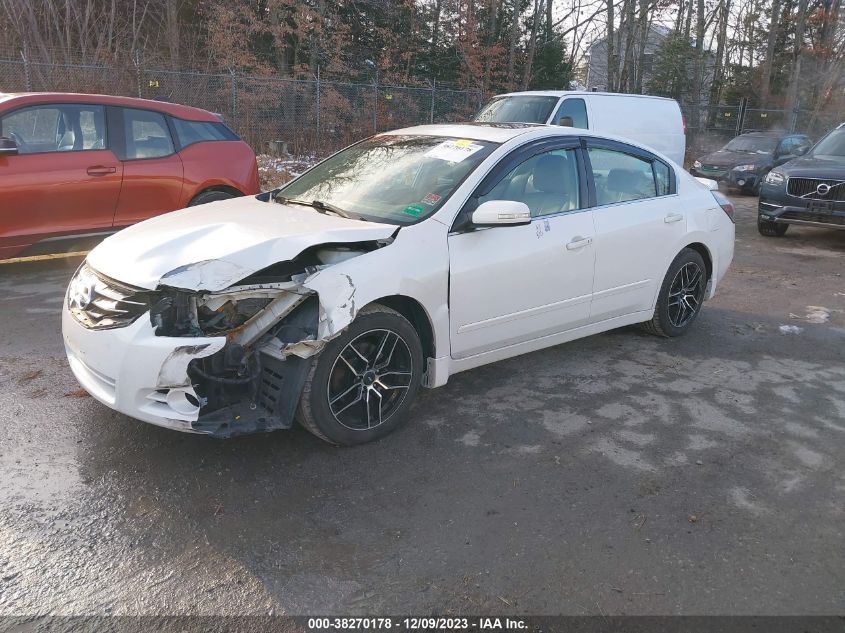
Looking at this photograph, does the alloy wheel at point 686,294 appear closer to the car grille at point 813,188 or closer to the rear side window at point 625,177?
the rear side window at point 625,177

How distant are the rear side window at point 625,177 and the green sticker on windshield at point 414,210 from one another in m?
1.43

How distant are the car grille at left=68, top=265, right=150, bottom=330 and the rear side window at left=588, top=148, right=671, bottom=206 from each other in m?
3.03

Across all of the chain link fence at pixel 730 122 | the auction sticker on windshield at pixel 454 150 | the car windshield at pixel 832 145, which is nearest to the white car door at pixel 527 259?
the auction sticker on windshield at pixel 454 150

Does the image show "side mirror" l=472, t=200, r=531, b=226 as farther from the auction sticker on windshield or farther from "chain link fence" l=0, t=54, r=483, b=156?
"chain link fence" l=0, t=54, r=483, b=156

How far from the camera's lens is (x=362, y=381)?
142 inches

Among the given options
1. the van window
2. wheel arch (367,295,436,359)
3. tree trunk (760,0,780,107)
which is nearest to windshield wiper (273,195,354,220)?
wheel arch (367,295,436,359)

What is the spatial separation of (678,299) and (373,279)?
9.97 feet

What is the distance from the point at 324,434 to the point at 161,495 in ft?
2.66

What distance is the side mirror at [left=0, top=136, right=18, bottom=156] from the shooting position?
607 centimetres

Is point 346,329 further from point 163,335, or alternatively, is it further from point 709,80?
point 709,80

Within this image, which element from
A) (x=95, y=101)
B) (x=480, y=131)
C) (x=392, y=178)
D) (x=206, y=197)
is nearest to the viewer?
(x=392, y=178)

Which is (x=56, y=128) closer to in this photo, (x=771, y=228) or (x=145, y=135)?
(x=145, y=135)

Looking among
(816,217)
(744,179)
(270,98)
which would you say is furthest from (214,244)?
(744,179)

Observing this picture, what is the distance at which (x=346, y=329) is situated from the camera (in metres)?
3.42
